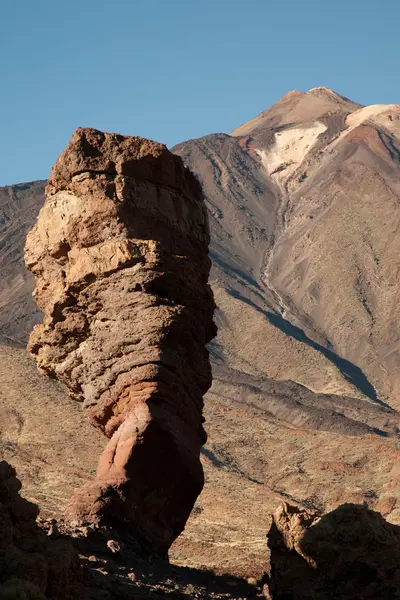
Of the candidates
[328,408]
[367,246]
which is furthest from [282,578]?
[367,246]

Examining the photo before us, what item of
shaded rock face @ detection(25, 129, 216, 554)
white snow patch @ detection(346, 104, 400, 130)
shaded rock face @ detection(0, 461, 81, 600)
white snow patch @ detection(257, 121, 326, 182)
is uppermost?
white snow patch @ detection(346, 104, 400, 130)

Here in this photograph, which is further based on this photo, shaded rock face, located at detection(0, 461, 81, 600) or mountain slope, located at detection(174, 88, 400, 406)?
mountain slope, located at detection(174, 88, 400, 406)

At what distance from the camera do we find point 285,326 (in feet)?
316

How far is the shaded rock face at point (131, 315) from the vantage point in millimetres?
17828

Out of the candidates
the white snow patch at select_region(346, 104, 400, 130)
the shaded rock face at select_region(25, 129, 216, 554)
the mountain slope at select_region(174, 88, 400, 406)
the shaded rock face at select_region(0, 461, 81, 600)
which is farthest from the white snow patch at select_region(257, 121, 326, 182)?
the shaded rock face at select_region(0, 461, 81, 600)

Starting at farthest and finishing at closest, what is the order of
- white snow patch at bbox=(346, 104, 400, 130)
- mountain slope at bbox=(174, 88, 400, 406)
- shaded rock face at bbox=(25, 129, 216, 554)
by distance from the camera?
1. white snow patch at bbox=(346, 104, 400, 130)
2. mountain slope at bbox=(174, 88, 400, 406)
3. shaded rock face at bbox=(25, 129, 216, 554)

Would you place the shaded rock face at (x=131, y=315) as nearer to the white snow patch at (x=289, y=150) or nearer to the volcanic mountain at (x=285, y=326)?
the volcanic mountain at (x=285, y=326)

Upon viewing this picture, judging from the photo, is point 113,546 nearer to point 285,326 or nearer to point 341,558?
point 341,558

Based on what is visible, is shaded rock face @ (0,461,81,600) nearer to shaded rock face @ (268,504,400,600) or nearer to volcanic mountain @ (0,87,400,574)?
shaded rock face @ (268,504,400,600)

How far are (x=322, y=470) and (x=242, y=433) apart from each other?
663cm

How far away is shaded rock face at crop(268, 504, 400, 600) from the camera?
14.9 meters

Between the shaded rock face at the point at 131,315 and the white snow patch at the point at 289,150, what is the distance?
129 m

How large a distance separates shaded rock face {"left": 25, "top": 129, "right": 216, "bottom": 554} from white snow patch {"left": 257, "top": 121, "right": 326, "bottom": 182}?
129 meters

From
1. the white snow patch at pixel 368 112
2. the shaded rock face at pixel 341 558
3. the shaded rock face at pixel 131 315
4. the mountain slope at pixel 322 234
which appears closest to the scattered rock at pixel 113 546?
the shaded rock face at pixel 131 315
